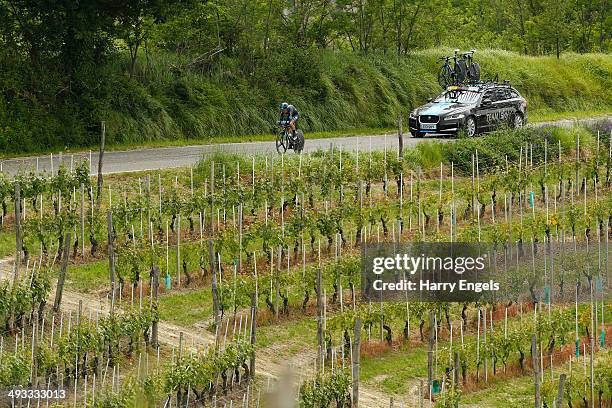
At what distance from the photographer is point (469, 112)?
3228 cm

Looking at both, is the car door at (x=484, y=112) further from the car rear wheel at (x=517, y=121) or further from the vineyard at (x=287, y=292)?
the vineyard at (x=287, y=292)

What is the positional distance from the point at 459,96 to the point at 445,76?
258 inches

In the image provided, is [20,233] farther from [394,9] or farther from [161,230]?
[394,9]

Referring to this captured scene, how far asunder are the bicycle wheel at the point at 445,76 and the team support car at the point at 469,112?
199 inches

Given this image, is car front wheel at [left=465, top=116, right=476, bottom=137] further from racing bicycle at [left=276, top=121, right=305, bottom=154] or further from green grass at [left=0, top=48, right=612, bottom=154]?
racing bicycle at [left=276, top=121, right=305, bottom=154]

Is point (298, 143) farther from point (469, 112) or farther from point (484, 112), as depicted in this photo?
point (484, 112)

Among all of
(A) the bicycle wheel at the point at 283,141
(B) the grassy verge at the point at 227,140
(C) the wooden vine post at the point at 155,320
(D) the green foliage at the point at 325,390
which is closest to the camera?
(D) the green foliage at the point at 325,390

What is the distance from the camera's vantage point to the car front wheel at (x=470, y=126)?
32094mm

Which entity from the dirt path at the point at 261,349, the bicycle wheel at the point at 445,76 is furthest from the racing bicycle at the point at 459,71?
the dirt path at the point at 261,349

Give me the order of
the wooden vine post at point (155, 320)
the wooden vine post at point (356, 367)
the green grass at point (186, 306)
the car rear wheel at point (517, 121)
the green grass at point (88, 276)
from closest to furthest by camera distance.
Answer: the wooden vine post at point (356, 367)
the wooden vine post at point (155, 320)
the green grass at point (186, 306)
the green grass at point (88, 276)
the car rear wheel at point (517, 121)

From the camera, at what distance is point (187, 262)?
20859 mm

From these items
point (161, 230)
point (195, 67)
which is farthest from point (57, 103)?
point (161, 230)

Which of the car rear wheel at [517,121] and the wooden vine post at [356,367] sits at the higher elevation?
the car rear wheel at [517,121]

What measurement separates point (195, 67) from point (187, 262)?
46.0ft
